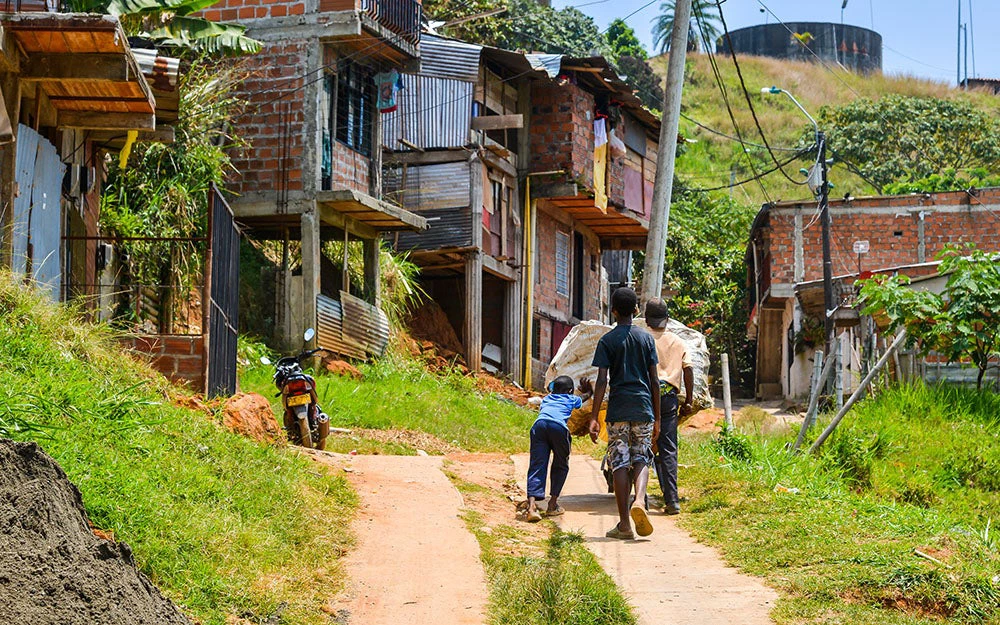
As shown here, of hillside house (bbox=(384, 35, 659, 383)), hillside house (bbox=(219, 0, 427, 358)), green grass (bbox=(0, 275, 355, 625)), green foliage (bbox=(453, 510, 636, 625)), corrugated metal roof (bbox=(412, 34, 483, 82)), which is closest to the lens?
green grass (bbox=(0, 275, 355, 625))

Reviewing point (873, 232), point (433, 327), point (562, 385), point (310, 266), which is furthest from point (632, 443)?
point (873, 232)

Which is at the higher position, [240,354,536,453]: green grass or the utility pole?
the utility pole

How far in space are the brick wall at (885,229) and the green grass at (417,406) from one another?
1431 cm

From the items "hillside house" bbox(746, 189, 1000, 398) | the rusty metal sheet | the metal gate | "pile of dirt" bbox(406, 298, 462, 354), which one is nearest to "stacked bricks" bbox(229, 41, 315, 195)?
the rusty metal sheet

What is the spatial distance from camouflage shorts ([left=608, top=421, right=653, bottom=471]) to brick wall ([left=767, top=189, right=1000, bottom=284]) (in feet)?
85.0

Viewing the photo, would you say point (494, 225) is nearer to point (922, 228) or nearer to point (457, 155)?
point (457, 155)

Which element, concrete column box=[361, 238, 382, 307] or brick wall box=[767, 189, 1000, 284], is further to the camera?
brick wall box=[767, 189, 1000, 284]

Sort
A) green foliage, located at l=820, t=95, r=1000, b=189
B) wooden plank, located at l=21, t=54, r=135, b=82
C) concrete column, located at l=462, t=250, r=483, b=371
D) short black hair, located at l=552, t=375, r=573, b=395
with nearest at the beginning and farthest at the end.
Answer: short black hair, located at l=552, t=375, r=573, b=395, wooden plank, located at l=21, t=54, r=135, b=82, concrete column, located at l=462, t=250, r=483, b=371, green foliage, located at l=820, t=95, r=1000, b=189

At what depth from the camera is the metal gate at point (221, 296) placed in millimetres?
12625

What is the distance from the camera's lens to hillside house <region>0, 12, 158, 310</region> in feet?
36.3

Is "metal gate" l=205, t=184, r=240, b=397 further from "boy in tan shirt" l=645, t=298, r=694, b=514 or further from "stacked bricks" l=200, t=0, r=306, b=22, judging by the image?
"stacked bricks" l=200, t=0, r=306, b=22

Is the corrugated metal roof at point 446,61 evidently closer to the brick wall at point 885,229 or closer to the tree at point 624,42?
the brick wall at point 885,229

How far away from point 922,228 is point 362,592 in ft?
98.6

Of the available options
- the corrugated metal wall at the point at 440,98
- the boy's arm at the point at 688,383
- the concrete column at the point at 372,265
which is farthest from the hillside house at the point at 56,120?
the corrugated metal wall at the point at 440,98
